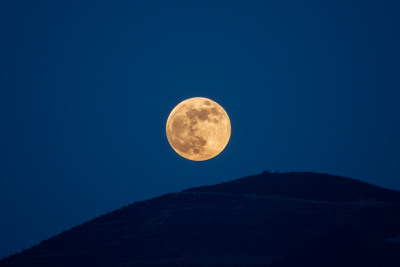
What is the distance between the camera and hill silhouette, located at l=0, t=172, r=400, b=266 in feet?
118

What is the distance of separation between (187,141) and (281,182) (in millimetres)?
13800

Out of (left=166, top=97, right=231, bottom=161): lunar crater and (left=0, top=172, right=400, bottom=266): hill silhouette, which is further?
(left=166, top=97, right=231, bottom=161): lunar crater

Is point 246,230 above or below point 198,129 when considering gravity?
below

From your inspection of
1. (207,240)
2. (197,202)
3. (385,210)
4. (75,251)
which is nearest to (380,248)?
(385,210)

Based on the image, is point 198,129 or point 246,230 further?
point 198,129

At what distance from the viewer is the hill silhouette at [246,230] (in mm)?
36094

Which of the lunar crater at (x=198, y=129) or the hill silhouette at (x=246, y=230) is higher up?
the lunar crater at (x=198, y=129)

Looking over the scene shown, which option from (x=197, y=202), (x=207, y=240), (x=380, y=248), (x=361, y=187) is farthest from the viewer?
(x=361, y=187)

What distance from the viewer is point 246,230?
1561 inches

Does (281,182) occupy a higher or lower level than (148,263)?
higher

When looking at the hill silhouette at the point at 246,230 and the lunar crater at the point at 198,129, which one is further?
the lunar crater at the point at 198,129

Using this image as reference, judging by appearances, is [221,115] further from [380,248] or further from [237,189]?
[380,248]

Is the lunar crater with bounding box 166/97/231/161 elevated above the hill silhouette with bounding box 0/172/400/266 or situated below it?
above

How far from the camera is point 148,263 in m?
36.6
